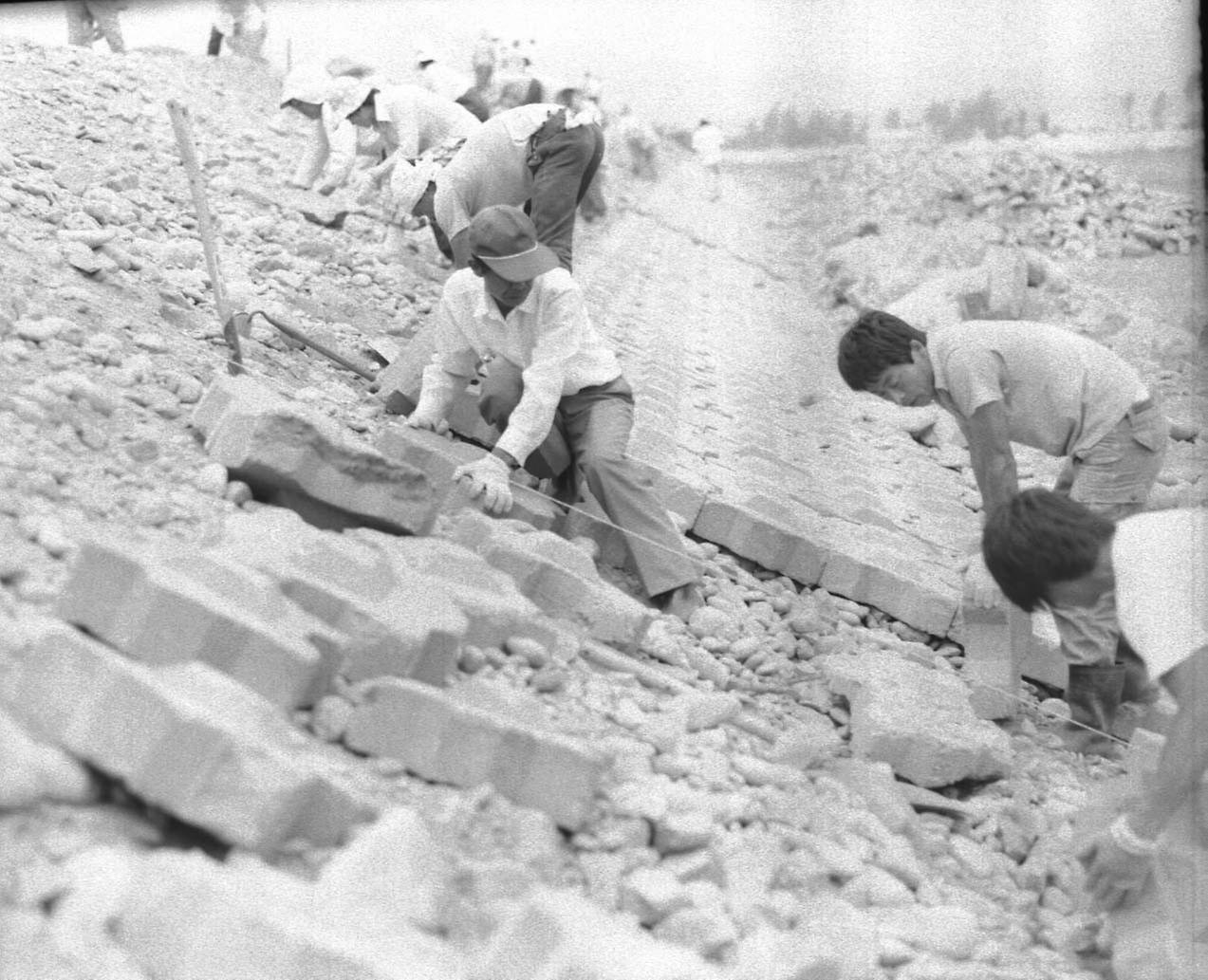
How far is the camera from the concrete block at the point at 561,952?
5.77ft

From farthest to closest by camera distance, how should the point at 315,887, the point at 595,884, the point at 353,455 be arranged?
the point at 353,455 → the point at 595,884 → the point at 315,887

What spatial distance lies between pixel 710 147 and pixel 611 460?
4468 millimetres

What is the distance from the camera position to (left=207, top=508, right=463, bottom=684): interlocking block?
240 cm

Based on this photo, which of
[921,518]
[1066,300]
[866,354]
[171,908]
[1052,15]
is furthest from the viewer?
[1066,300]

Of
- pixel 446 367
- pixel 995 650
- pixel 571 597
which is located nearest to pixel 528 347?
pixel 446 367

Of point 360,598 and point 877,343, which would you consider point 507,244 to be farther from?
point 360,598

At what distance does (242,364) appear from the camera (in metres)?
4.16

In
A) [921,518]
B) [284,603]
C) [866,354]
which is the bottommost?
[921,518]

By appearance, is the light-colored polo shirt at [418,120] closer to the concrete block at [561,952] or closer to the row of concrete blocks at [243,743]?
the row of concrete blocks at [243,743]

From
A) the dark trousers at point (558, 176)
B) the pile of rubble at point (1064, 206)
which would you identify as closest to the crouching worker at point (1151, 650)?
the dark trousers at point (558, 176)

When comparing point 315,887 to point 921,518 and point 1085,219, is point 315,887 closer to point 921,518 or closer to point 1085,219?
point 921,518

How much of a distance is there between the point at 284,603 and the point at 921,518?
3.72 meters

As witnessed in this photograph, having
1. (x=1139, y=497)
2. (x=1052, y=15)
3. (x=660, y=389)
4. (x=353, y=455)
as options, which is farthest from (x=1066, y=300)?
(x=353, y=455)

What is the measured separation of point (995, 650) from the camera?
398 cm
